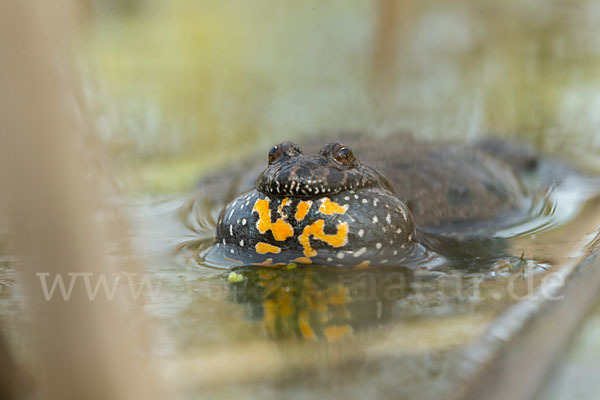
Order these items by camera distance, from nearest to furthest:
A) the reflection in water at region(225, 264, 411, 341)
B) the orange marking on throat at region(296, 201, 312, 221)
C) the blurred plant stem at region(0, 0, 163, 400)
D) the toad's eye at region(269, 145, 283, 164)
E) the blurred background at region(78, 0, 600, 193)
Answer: the blurred plant stem at region(0, 0, 163, 400), the reflection in water at region(225, 264, 411, 341), the orange marking on throat at region(296, 201, 312, 221), the toad's eye at region(269, 145, 283, 164), the blurred background at region(78, 0, 600, 193)

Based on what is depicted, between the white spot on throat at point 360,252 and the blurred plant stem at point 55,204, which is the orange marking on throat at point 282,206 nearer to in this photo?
the white spot on throat at point 360,252

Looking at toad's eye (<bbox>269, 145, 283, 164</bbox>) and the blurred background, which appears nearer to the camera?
toad's eye (<bbox>269, 145, 283, 164</bbox>)

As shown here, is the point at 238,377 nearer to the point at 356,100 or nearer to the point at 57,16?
the point at 57,16

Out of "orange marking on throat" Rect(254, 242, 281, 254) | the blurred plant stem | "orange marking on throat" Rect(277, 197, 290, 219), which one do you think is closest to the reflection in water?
"orange marking on throat" Rect(254, 242, 281, 254)

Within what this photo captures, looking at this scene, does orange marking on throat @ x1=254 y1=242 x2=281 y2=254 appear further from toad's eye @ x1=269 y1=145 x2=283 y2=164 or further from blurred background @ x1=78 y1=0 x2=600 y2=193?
blurred background @ x1=78 y1=0 x2=600 y2=193

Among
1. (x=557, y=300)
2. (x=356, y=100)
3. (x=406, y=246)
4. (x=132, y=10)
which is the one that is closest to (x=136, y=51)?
(x=132, y=10)
